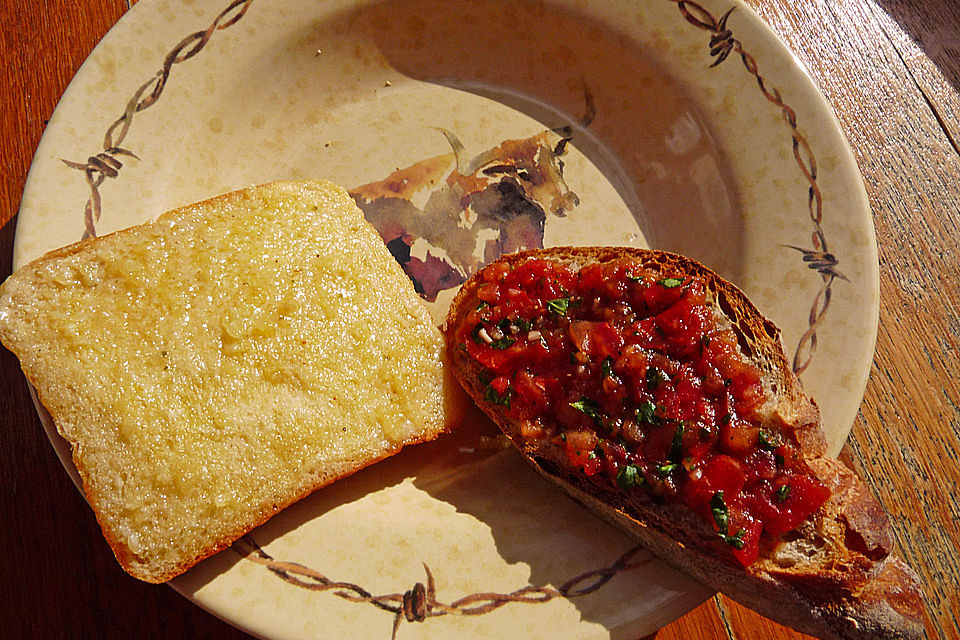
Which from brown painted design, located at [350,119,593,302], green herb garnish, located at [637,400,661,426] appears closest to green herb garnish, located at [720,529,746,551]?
green herb garnish, located at [637,400,661,426]

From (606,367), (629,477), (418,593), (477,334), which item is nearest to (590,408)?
(606,367)

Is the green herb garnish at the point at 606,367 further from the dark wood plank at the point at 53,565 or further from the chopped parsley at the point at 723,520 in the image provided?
the dark wood plank at the point at 53,565

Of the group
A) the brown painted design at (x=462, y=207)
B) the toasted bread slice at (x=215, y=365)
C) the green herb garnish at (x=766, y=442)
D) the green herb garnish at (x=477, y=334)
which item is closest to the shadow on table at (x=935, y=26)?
the brown painted design at (x=462, y=207)

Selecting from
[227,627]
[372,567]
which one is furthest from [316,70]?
[227,627]

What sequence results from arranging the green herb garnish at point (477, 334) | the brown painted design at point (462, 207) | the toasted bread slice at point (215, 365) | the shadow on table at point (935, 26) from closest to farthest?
the toasted bread slice at point (215, 365), the green herb garnish at point (477, 334), the brown painted design at point (462, 207), the shadow on table at point (935, 26)

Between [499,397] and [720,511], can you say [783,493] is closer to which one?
[720,511]

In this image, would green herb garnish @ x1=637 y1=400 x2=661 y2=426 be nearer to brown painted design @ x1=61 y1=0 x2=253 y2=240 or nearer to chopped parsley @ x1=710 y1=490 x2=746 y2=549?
chopped parsley @ x1=710 y1=490 x2=746 y2=549

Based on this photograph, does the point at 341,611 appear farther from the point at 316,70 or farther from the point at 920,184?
the point at 920,184
